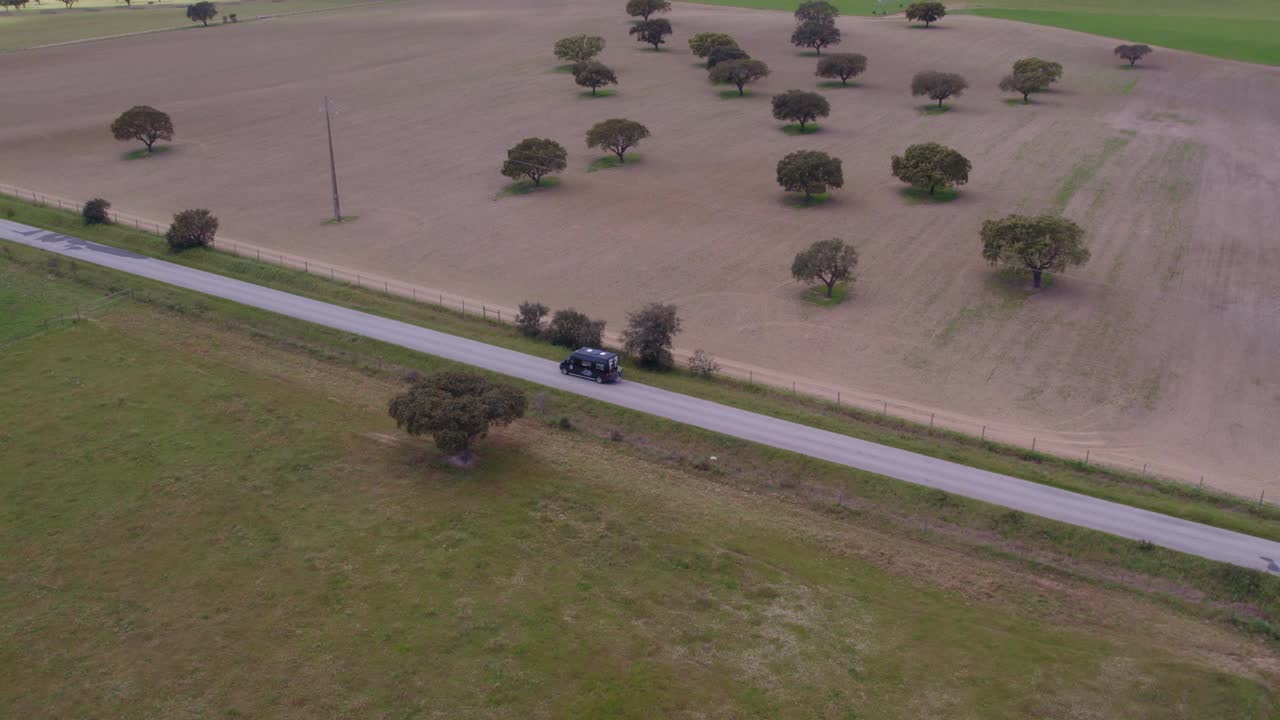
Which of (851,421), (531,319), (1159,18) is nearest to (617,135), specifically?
(531,319)

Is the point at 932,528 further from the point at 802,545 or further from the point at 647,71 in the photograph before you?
the point at 647,71

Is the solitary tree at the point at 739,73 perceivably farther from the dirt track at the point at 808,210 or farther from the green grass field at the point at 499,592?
the green grass field at the point at 499,592

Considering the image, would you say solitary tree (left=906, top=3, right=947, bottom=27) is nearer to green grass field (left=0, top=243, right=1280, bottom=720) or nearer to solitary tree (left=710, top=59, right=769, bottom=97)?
solitary tree (left=710, top=59, right=769, bottom=97)

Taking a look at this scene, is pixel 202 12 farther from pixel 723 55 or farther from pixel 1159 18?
pixel 1159 18

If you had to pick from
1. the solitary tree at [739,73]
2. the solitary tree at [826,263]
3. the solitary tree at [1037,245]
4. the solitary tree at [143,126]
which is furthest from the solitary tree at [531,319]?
the solitary tree at [739,73]

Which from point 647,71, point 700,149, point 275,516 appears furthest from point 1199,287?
point 647,71

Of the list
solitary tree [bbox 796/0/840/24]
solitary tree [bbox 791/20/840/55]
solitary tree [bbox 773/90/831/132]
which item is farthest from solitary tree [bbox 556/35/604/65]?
solitary tree [bbox 773/90/831/132]
